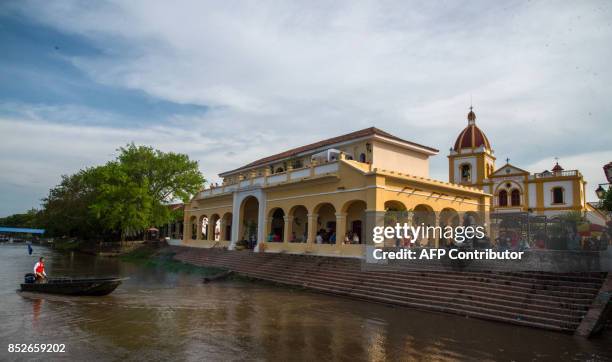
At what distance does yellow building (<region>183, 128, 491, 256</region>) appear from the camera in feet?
65.2

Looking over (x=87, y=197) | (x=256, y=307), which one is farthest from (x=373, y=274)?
(x=87, y=197)

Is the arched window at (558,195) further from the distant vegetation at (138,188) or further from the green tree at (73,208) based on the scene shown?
the green tree at (73,208)

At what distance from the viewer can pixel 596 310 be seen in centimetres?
1029

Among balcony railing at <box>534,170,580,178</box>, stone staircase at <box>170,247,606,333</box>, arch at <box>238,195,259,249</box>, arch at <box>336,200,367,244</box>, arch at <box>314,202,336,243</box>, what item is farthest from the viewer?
balcony railing at <box>534,170,580,178</box>

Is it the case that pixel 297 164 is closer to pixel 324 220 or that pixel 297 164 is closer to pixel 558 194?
pixel 324 220

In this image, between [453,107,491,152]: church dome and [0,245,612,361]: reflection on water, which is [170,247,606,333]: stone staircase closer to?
[0,245,612,361]: reflection on water

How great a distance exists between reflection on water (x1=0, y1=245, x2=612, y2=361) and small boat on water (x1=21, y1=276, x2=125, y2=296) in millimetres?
318

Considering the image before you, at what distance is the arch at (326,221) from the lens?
23.6 meters

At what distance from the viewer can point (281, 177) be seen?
82.6 feet

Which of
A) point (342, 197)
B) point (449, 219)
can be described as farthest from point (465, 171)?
point (342, 197)

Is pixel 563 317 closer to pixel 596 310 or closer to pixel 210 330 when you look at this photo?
pixel 596 310

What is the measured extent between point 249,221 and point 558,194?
89.9ft

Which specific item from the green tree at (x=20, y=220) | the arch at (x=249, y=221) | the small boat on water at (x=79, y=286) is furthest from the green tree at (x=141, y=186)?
the green tree at (x=20, y=220)

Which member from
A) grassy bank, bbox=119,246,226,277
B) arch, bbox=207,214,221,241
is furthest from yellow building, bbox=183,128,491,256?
grassy bank, bbox=119,246,226,277
